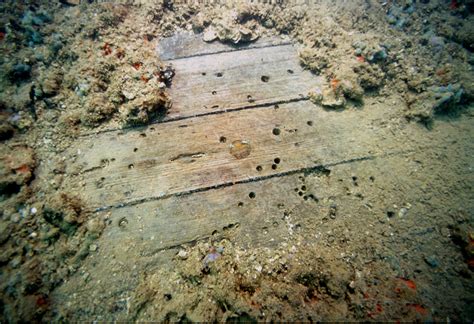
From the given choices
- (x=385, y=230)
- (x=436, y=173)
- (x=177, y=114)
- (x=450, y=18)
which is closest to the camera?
(x=385, y=230)

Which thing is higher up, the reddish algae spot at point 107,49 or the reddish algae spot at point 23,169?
the reddish algae spot at point 107,49

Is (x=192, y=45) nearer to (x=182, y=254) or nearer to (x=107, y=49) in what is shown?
(x=107, y=49)

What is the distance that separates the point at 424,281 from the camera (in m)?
2.19

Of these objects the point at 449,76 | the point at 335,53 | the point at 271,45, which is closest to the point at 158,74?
the point at 271,45

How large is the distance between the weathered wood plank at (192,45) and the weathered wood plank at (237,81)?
0.32 feet

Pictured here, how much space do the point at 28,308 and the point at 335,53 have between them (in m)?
4.24

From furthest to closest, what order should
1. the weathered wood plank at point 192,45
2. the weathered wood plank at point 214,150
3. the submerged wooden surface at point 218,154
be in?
the weathered wood plank at point 192,45 < the weathered wood plank at point 214,150 < the submerged wooden surface at point 218,154

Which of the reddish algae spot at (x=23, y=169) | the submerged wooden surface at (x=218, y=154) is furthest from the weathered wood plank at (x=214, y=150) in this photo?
the reddish algae spot at (x=23, y=169)

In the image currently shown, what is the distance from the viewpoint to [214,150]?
2.82 metres

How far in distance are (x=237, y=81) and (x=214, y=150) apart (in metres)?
1.06

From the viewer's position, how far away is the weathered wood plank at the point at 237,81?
123 inches

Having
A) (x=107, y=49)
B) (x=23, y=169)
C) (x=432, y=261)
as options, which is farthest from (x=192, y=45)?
(x=432, y=261)

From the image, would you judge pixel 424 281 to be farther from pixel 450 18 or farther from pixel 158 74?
pixel 450 18

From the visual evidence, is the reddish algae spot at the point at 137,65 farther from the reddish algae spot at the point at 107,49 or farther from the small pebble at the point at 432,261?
the small pebble at the point at 432,261
